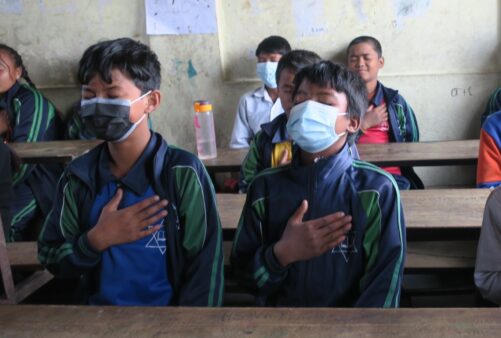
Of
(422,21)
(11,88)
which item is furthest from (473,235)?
(11,88)

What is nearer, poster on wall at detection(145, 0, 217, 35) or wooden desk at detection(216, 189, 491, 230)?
wooden desk at detection(216, 189, 491, 230)

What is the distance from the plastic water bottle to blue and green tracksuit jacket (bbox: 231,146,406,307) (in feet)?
4.86

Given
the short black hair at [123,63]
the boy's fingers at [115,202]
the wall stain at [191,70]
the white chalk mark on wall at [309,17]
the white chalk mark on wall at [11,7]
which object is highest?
the white chalk mark on wall at [11,7]

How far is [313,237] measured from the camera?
138cm

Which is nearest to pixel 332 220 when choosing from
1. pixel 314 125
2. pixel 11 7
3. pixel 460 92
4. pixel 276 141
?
pixel 314 125

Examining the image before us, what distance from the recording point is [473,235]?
2.17 m

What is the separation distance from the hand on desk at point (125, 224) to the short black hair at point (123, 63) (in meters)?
0.38

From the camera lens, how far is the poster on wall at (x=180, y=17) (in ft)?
12.3

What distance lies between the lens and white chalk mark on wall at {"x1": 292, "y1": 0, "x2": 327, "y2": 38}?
3.68 meters

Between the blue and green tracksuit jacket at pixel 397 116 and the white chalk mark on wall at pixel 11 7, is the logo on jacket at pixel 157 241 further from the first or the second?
the white chalk mark on wall at pixel 11 7

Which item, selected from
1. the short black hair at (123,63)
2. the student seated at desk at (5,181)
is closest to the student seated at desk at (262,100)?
the student seated at desk at (5,181)

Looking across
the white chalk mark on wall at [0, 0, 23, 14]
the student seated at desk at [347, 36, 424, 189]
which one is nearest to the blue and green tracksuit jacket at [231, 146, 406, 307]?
the student seated at desk at [347, 36, 424, 189]

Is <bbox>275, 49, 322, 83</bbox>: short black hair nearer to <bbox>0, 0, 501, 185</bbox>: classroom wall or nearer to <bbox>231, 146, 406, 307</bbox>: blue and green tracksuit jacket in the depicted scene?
<bbox>231, 146, 406, 307</bbox>: blue and green tracksuit jacket

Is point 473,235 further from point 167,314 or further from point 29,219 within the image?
point 29,219
